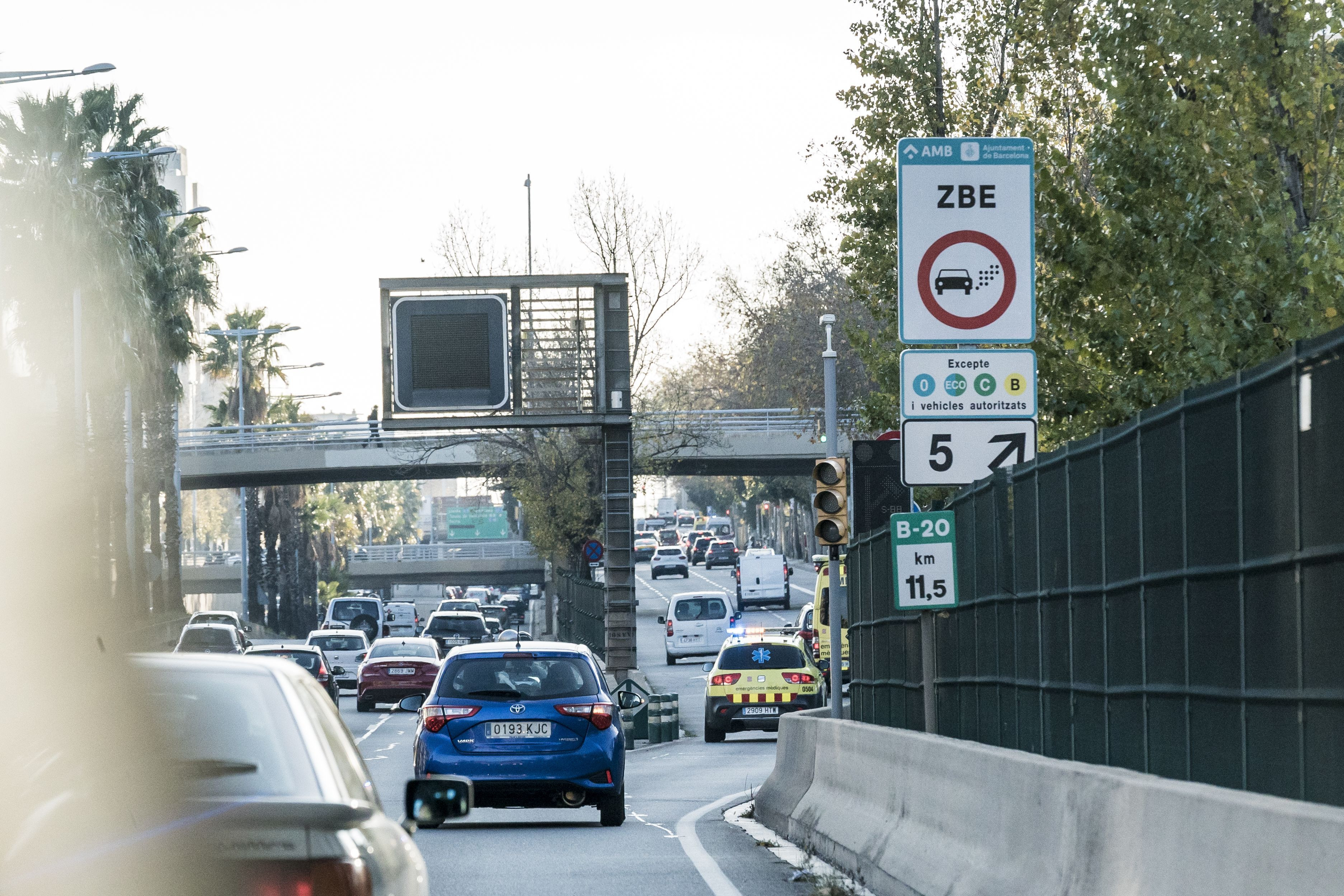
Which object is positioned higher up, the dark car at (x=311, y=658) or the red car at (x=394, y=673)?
the dark car at (x=311, y=658)

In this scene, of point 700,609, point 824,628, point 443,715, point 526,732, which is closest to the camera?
point 526,732

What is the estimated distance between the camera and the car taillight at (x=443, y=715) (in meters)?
15.9

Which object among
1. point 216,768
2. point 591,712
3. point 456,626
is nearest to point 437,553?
point 456,626

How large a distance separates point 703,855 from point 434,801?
25.2 feet

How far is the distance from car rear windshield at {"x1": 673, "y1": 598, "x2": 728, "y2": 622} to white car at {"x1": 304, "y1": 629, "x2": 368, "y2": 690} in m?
9.79

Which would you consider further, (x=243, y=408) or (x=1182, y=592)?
(x=243, y=408)

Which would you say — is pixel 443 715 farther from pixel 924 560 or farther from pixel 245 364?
pixel 245 364

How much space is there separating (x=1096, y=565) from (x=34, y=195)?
125ft

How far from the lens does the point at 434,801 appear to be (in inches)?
247

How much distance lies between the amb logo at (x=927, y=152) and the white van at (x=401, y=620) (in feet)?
193

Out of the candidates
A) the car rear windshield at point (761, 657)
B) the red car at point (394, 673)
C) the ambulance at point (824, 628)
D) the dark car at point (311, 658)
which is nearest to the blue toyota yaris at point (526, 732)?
the car rear windshield at point (761, 657)

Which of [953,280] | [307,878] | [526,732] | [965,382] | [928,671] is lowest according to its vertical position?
[526,732]

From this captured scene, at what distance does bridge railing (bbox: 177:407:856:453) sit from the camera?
223 feet

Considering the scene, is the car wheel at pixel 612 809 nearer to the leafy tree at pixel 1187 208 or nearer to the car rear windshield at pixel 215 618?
the leafy tree at pixel 1187 208
